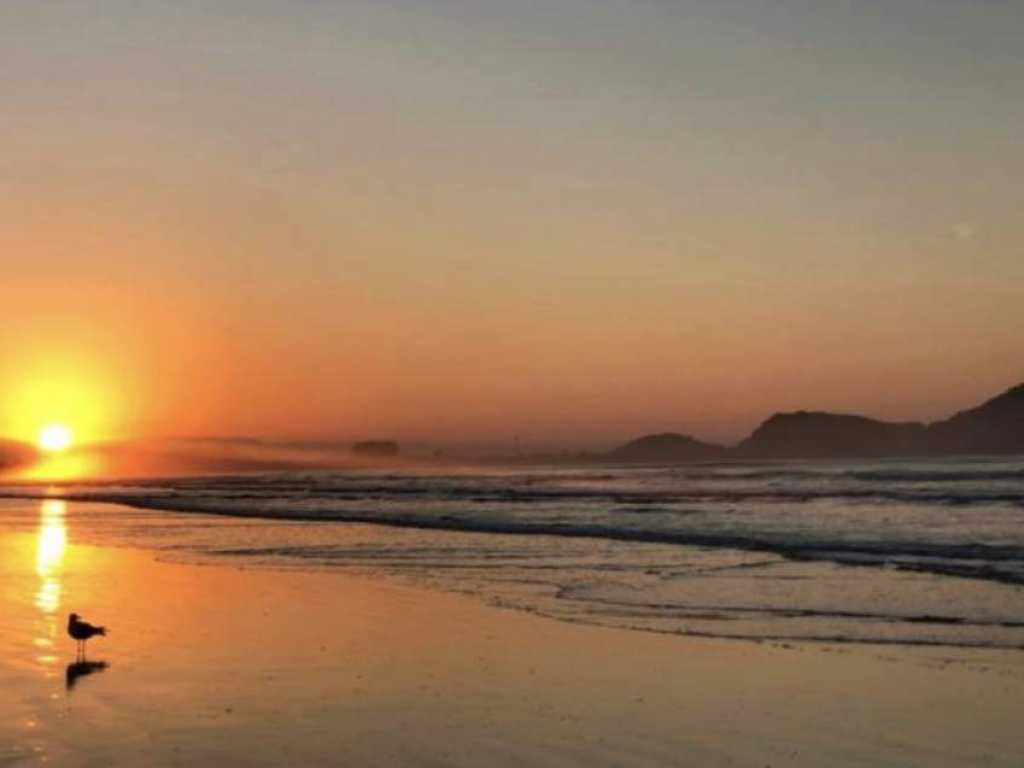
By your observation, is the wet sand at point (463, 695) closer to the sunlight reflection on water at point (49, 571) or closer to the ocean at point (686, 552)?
the sunlight reflection on water at point (49, 571)

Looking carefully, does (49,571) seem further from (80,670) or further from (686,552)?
(686,552)

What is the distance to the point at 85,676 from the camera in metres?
12.9

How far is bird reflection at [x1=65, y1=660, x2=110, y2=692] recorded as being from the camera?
12.7 meters

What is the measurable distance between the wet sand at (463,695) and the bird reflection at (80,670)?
132mm

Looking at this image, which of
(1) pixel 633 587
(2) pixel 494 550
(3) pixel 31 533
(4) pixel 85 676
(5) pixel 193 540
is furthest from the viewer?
(3) pixel 31 533

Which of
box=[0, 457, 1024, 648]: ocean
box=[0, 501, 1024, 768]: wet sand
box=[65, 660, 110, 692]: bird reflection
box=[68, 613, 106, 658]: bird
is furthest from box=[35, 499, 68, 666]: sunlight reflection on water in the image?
box=[0, 457, 1024, 648]: ocean

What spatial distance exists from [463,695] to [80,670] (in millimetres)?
4654

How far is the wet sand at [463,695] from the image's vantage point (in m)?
9.88

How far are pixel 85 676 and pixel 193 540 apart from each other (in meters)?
22.9

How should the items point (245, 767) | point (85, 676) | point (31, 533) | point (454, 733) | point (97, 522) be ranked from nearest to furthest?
point (245, 767) → point (454, 733) → point (85, 676) → point (31, 533) → point (97, 522)

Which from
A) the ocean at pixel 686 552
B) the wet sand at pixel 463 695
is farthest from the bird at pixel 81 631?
the ocean at pixel 686 552

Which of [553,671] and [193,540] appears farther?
[193,540]

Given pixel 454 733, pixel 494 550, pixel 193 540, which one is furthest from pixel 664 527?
pixel 454 733

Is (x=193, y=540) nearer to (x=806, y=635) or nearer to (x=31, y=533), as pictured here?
(x=31, y=533)
